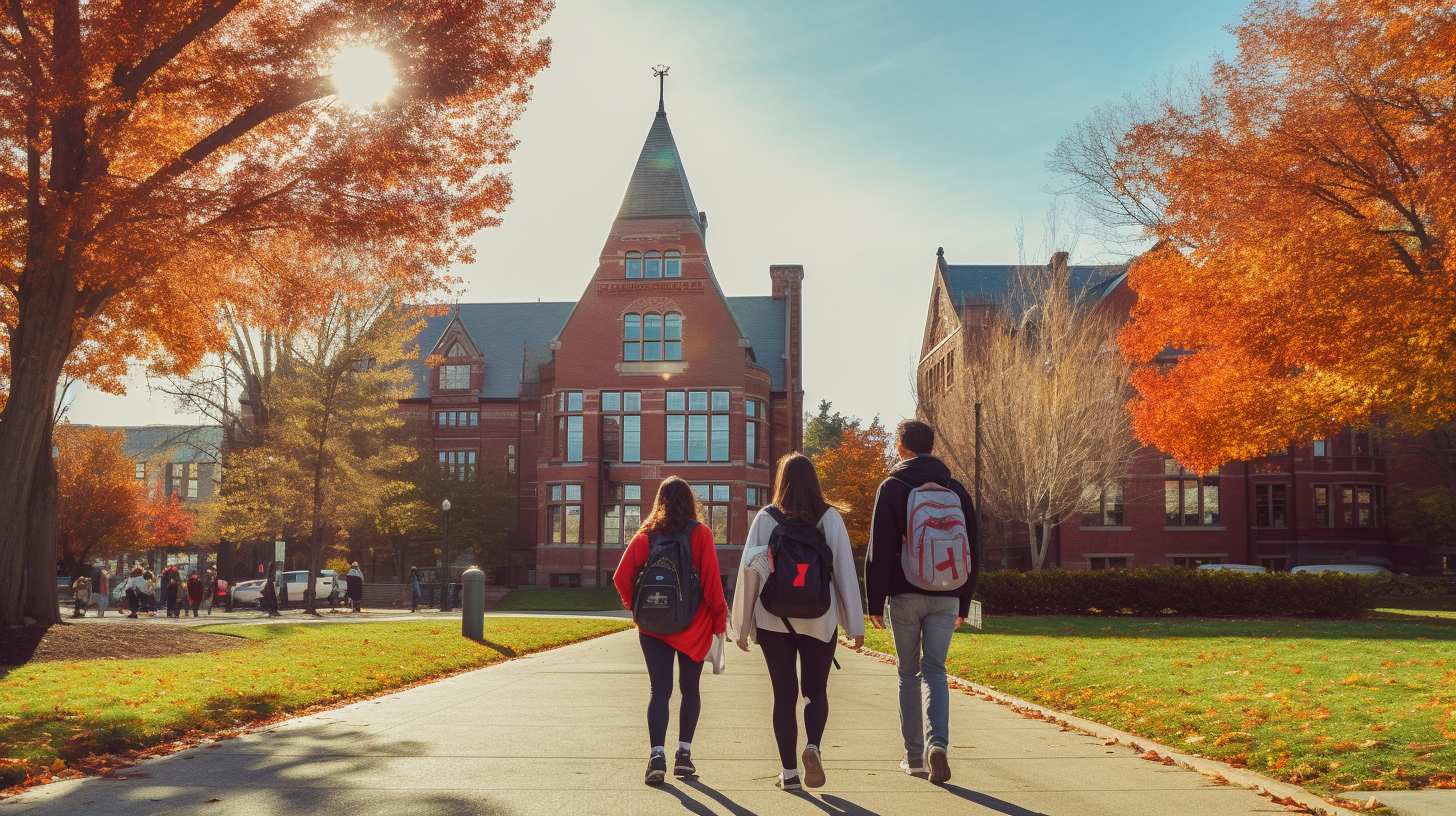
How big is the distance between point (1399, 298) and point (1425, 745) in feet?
32.6

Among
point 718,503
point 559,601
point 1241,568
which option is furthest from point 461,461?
point 1241,568

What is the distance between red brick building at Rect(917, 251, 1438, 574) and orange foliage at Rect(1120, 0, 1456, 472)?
79.9 ft

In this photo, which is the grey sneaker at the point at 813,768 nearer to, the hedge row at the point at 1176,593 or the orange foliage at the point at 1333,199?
the orange foliage at the point at 1333,199

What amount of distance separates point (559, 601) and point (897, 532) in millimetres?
33777

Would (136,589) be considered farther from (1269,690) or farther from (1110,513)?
(1110,513)

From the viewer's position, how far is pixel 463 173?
13852 mm

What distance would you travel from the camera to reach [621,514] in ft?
150

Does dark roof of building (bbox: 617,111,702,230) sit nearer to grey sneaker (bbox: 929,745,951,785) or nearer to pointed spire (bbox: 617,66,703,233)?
pointed spire (bbox: 617,66,703,233)

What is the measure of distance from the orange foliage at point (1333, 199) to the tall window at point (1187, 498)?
2734 centimetres

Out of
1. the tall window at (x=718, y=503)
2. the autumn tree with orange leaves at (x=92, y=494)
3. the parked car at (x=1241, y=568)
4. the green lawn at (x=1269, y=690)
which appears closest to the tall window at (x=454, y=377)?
the autumn tree with orange leaves at (x=92, y=494)

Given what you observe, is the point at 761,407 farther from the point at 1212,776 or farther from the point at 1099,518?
the point at 1212,776

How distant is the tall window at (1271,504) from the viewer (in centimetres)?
4472

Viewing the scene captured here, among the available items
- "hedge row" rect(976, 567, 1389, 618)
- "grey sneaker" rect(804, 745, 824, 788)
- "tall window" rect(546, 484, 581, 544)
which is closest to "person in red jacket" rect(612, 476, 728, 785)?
"grey sneaker" rect(804, 745, 824, 788)

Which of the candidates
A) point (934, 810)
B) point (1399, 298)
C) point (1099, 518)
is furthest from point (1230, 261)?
point (1099, 518)
